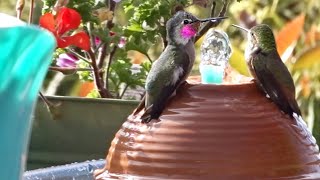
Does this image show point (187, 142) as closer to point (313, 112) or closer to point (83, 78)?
point (83, 78)

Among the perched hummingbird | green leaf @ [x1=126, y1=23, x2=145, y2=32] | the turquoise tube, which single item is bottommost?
green leaf @ [x1=126, y1=23, x2=145, y2=32]

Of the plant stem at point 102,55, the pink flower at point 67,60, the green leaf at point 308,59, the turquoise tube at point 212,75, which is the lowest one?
the green leaf at point 308,59

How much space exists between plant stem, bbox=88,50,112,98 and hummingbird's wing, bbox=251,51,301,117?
1.58ft

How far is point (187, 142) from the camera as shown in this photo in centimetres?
77

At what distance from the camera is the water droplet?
858 mm

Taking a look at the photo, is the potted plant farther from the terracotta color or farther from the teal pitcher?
the teal pitcher

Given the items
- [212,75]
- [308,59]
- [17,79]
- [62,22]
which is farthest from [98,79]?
[308,59]

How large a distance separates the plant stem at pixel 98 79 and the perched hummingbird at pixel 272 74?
46cm

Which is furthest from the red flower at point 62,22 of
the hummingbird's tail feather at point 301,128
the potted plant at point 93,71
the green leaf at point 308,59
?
the green leaf at point 308,59

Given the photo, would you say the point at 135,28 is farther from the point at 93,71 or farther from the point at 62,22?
the point at 62,22

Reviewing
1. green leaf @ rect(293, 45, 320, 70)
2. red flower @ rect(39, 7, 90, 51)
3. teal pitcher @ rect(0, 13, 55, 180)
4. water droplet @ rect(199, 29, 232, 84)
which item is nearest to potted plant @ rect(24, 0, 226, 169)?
red flower @ rect(39, 7, 90, 51)

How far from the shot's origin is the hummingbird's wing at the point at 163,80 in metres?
0.80

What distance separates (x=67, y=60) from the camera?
143cm

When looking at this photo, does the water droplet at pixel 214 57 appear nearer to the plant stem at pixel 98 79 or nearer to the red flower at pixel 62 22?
the red flower at pixel 62 22
